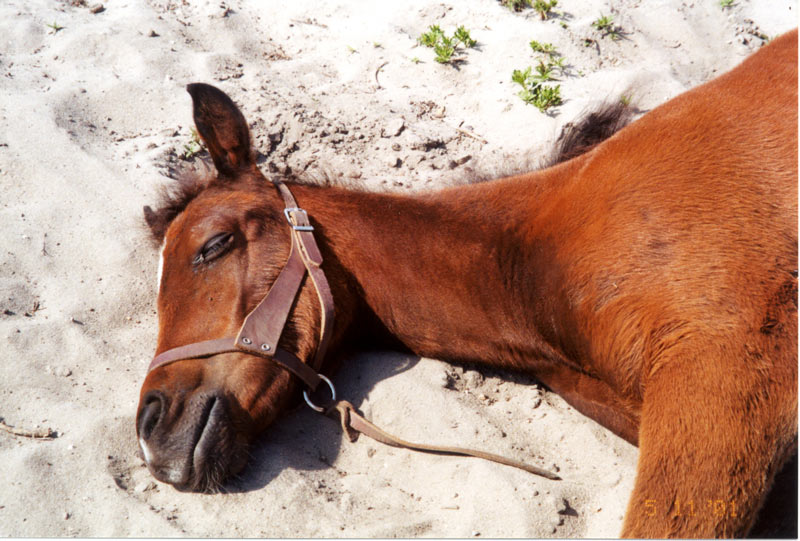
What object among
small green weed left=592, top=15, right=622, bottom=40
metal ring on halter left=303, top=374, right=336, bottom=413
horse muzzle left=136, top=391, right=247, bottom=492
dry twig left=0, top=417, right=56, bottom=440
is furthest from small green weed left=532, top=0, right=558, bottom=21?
dry twig left=0, top=417, right=56, bottom=440

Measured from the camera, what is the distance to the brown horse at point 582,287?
2.19 m

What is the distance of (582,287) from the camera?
101 inches

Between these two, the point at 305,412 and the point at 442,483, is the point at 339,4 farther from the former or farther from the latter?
the point at 442,483

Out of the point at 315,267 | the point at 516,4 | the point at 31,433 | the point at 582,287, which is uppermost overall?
the point at 516,4

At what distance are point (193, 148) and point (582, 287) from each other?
9.52 feet

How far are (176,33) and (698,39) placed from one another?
444 cm

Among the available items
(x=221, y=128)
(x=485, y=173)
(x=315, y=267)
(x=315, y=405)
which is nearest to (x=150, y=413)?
(x=315, y=405)

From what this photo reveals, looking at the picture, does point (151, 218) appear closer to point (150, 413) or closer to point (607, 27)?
point (150, 413)

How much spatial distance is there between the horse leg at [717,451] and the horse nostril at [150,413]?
1.80m

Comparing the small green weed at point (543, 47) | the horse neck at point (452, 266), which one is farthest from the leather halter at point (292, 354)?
the small green weed at point (543, 47)

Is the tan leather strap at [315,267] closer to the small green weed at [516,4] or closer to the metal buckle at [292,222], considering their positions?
the metal buckle at [292,222]

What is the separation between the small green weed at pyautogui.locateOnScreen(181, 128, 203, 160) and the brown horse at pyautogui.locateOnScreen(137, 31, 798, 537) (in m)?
1.20

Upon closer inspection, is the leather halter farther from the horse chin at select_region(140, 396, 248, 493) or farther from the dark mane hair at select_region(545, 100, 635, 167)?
the dark mane hair at select_region(545, 100, 635, 167)
